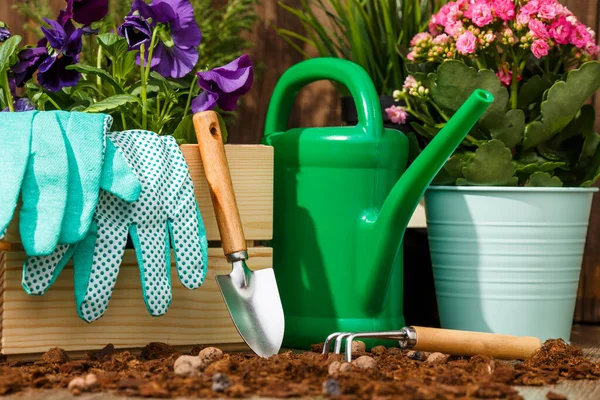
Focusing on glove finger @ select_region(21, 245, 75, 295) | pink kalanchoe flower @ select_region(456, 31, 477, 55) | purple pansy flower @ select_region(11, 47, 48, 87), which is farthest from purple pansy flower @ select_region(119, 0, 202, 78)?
pink kalanchoe flower @ select_region(456, 31, 477, 55)

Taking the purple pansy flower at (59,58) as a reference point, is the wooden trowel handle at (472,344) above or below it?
below

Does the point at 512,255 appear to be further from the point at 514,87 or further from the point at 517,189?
the point at 514,87

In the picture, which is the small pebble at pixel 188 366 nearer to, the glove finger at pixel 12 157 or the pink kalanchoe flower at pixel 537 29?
the glove finger at pixel 12 157

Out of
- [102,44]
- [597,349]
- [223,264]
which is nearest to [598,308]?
[597,349]

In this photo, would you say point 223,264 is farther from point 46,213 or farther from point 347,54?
point 347,54

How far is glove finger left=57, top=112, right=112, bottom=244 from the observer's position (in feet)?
3.45

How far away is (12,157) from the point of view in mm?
1056

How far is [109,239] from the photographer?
1.10 m

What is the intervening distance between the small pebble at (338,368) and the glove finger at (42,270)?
377 millimetres

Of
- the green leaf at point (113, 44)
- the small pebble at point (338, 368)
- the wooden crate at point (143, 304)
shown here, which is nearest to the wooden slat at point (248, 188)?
the wooden crate at point (143, 304)

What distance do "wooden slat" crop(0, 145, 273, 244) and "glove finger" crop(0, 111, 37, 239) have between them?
244mm

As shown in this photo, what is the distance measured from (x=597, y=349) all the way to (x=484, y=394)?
601 mm

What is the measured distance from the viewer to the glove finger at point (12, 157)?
3.37ft

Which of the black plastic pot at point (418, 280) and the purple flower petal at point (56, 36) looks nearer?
the purple flower petal at point (56, 36)
